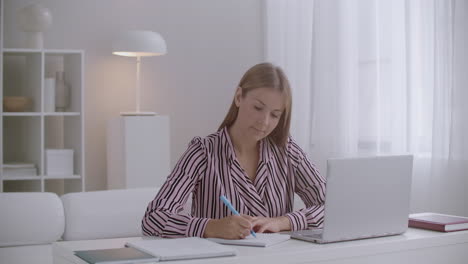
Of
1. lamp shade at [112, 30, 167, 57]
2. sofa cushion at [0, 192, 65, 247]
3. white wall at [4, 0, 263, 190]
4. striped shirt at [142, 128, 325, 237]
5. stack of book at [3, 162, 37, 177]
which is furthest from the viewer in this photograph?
white wall at [4, 0, 263, 190]

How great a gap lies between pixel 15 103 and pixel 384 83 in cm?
268

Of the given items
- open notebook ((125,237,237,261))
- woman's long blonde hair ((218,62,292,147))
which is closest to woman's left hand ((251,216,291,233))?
open notebook ((125,237,237,261))

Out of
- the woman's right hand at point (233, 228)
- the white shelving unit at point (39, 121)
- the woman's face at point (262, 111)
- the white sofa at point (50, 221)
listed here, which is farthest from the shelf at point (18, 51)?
the woman's right hand at point (233, 228)

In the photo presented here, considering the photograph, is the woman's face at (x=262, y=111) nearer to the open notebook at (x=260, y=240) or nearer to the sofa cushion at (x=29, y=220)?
the open notebook at (x=260, y=240)

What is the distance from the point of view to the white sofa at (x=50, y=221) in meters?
2.64

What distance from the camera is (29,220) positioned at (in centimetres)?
267

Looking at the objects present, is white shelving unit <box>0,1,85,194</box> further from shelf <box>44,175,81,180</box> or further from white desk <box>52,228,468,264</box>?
white desk <box>52,228,468,264</box>

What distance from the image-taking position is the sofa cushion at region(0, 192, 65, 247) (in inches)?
104

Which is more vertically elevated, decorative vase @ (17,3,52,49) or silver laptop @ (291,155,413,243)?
decorative vase @ (17,3,52,49)

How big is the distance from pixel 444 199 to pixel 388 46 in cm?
107

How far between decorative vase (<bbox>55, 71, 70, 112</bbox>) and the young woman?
3222 mm

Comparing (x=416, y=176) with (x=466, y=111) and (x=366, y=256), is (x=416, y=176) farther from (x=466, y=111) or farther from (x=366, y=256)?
(x=366, y=256)

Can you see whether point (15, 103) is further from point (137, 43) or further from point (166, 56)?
point (166, 56)

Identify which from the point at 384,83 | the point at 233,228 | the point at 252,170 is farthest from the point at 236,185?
the point at 384,83
